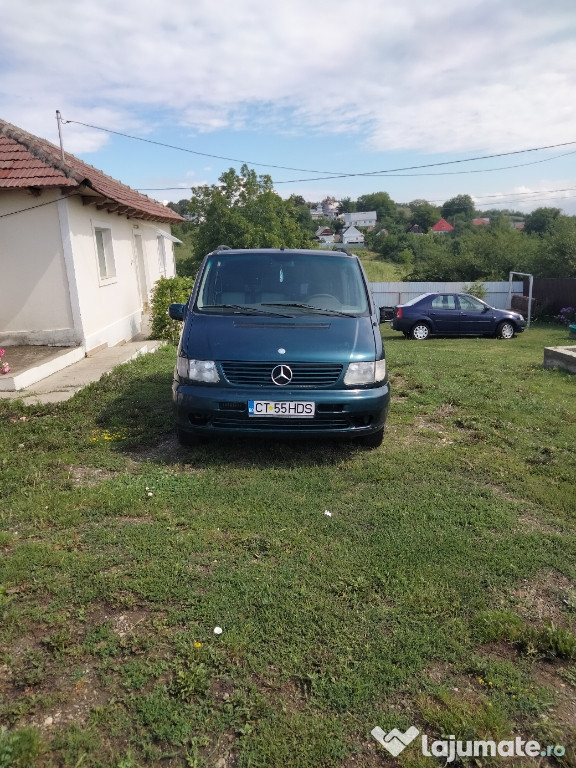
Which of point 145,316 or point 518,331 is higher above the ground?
point 145,316

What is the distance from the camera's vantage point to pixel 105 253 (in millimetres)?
11242

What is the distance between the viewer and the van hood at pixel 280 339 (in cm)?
423

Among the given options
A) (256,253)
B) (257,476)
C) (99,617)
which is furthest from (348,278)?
(99,617)

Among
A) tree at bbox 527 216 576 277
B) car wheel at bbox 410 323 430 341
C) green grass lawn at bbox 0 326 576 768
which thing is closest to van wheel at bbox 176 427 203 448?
green grass lawn at bbox 0 326 576 768

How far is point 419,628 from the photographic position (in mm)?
2414

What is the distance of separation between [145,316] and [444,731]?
14016 mm

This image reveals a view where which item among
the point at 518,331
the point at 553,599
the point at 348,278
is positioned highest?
the point at 348,278

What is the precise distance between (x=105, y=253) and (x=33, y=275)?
9.19 ft

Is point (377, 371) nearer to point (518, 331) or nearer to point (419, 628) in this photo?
point (419, 628)

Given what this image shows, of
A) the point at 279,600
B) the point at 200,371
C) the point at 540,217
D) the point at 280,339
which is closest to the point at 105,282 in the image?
the point at 200,371

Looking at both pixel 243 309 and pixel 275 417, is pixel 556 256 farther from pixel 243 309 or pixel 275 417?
pixel 275 417

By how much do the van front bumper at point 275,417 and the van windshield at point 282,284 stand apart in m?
0.90

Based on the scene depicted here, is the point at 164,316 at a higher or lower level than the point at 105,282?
lower

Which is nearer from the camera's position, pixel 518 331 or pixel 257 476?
pixel 257 476
